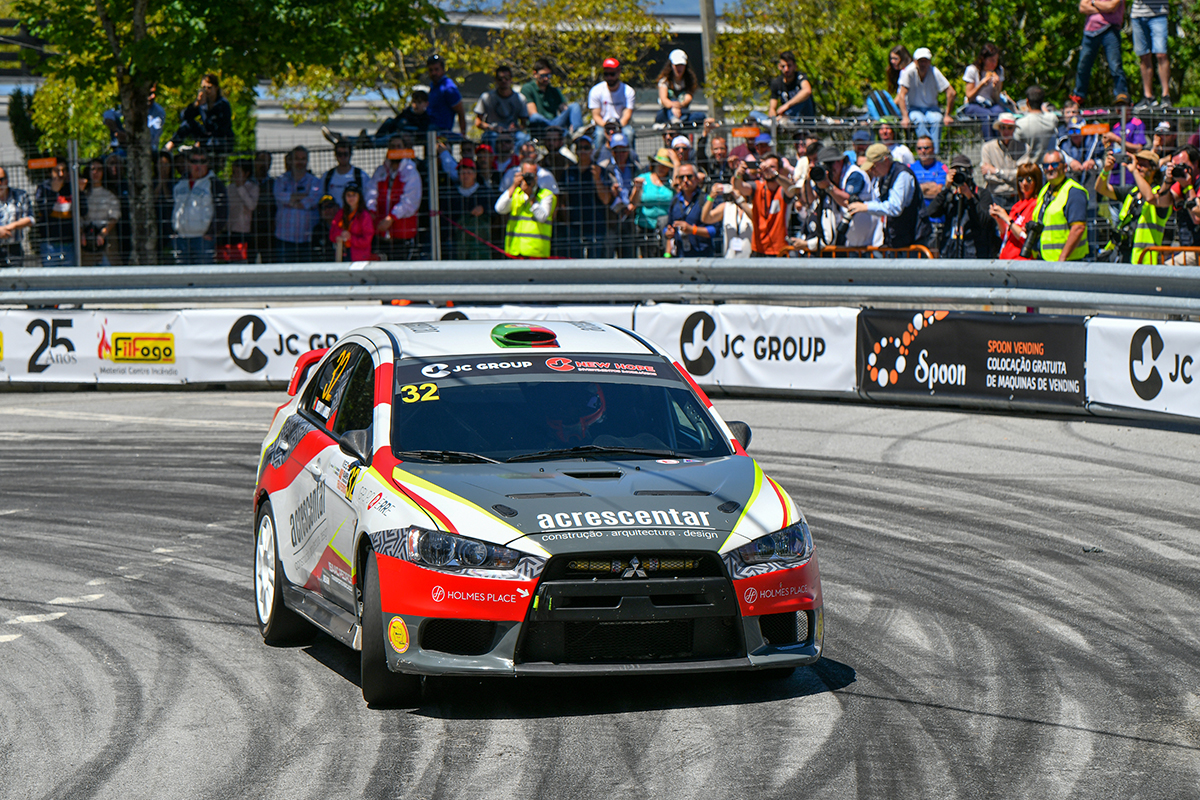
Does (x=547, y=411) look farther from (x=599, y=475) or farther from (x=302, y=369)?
(x=302, y=369)

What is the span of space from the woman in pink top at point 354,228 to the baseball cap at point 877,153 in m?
5.59

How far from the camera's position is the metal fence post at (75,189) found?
17594mm

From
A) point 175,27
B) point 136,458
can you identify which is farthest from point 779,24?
point 136,458

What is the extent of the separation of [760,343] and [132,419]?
20.2ft

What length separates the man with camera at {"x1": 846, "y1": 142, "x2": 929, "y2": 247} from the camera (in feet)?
49.0

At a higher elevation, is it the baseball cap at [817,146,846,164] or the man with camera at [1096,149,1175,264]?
the baseball cap at [817,146,846,164]

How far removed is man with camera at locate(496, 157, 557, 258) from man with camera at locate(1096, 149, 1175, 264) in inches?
219

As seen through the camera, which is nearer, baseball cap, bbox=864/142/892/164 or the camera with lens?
the camera with lens

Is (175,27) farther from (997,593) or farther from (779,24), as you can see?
(779,24)

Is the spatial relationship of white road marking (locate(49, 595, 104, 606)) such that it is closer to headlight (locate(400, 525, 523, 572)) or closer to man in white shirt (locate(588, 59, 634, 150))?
headlight (locate(400, 525, 523, 572))

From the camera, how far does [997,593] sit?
316 inches

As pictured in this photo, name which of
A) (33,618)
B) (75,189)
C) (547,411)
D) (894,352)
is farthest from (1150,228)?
(75,189)

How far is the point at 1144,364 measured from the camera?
40.2 feet

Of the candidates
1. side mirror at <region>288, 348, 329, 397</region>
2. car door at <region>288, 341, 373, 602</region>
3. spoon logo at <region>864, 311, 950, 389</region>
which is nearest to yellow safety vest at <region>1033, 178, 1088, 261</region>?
spoon logo at <region>864, 311, 950, 389</region>
